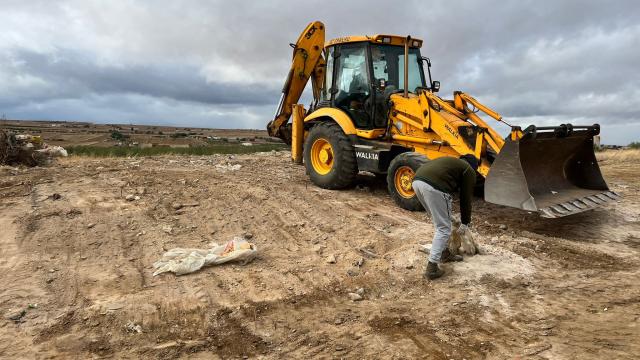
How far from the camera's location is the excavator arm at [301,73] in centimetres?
1055

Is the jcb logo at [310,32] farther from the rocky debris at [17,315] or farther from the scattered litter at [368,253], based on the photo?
the rocky debris at [17,315]

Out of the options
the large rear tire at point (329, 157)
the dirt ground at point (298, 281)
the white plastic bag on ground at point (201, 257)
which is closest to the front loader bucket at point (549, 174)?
the dirt ground at point (298, 281)

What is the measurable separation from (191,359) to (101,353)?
0.79 meters

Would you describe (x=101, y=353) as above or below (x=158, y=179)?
below

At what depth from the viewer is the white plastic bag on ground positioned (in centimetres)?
562

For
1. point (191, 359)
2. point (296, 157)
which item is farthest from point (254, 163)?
point (191, 359)

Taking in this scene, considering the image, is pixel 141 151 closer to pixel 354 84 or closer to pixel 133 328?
pixel 354 84

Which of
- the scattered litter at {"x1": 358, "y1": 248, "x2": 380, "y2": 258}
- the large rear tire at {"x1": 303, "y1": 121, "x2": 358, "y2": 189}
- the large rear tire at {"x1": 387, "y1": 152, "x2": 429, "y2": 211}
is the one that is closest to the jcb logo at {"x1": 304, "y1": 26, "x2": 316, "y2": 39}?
the large rear tire at {"x1": 303, "y1": 121, "x2": 358, "y2": 189}

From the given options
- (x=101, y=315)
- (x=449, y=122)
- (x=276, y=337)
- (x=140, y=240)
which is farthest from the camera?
(x=449, y=122)

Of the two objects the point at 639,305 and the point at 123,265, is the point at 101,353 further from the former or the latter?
the point at 639,305

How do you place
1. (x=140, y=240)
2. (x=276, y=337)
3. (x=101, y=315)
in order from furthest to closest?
(x=140, y=240) → (x=101, y=315) → (x=276, y=337)

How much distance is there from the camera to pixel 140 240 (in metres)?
6.52

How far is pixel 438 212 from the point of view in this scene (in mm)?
5309

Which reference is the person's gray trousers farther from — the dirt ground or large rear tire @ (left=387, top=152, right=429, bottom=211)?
large rear tire @ (left=387, top=152, right=429, bottom=211)
